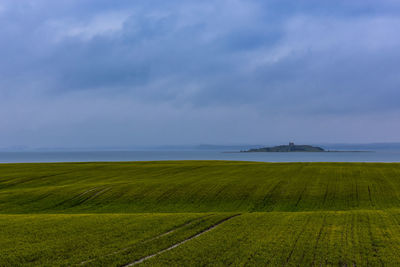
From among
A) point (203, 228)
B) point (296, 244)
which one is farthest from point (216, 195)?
point (296, 244)

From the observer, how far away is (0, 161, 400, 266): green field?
14.0m

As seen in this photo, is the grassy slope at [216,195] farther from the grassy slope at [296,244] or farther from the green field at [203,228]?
the grassy slope at [296,244]

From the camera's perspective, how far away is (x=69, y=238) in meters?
16.9

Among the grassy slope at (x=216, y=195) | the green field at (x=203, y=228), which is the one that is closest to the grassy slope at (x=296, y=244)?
the green field at (x=203, y=228)

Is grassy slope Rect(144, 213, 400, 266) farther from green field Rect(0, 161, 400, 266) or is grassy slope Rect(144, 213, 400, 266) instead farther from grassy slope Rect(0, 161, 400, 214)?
grassy slope Rect(0, 161, 400, 214)

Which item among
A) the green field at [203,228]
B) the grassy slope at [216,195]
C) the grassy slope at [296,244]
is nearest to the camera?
the grassy slope at [296,244]

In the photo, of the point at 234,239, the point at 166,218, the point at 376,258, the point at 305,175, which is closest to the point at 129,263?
the point at 234,239

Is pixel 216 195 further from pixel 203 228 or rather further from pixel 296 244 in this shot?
pixel 296 244

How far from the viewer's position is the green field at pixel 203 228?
1400 cm

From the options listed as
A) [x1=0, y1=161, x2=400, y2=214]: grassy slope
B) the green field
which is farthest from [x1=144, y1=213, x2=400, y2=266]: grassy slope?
[x1=0, y1=161, x2=400, y2=214]: grassy slope

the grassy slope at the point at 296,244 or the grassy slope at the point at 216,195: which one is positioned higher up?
the grassy slope at the point at 296,244

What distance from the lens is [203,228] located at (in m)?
19.1

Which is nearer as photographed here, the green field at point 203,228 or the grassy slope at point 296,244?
the grassy slope at point 296,244

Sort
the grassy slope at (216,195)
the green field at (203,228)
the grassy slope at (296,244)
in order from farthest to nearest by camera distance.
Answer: the grassy slope at (216,195) < the green field at (203,228) < the grassy slope at (296,244)
